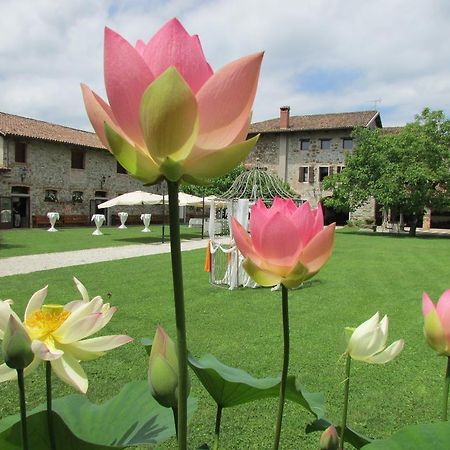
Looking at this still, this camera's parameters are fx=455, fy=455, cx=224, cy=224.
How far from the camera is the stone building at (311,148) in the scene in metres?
33.6

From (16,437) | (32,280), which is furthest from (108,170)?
(16,437)

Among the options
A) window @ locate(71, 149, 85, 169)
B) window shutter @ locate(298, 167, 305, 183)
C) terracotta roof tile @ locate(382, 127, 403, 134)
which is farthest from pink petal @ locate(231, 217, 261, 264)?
terracotta roof tile @ locate(382, 127, 403, 134)

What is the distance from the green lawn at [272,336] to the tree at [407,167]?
1484 centimetres

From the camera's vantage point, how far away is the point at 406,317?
6.72 metres

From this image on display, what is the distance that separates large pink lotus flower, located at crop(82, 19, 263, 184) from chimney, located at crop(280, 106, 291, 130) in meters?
35.2

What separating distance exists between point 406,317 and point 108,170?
2583 cm

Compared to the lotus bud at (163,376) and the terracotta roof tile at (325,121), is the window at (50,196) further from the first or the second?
the lotus bud at (163,376)

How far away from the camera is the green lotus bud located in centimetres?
56

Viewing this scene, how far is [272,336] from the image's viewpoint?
→ 5684mm

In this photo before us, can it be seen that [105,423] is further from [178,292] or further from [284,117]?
[284,117]

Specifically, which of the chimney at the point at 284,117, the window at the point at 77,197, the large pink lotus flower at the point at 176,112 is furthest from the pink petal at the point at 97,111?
the chimney at the point at 284,117

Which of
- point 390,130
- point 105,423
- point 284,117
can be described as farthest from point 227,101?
point 390,130

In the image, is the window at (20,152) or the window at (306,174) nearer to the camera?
the window at (20,152)

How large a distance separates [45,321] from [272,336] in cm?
523
